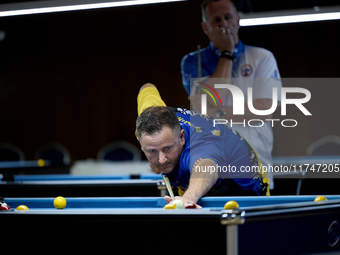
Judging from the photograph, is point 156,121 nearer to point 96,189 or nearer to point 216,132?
point 216,132

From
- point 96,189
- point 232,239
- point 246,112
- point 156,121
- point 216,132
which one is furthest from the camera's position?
point 246,112

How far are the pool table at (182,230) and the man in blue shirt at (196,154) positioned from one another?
0.39 m

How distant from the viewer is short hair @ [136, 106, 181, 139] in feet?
6.00

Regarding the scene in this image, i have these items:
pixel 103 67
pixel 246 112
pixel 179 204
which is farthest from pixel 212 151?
pixel 103 67

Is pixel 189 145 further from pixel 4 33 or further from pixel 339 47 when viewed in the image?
pixel 4 33

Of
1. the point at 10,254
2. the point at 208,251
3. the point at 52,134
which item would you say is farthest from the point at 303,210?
the point at 52,134

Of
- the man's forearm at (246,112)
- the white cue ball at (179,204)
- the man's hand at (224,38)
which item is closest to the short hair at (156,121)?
the white cue ball at (179,204)

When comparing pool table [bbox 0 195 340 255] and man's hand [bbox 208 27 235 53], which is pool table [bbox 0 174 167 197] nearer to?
pool table [bbox 0 195 340 255]

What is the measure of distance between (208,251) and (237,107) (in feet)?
6.86

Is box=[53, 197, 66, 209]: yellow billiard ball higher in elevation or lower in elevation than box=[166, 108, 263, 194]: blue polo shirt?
lower

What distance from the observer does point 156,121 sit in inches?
72.9

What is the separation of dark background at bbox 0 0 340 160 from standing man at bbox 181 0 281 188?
246 centimetres

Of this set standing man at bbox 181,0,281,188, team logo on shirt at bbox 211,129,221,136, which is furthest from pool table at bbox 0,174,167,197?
standing man at bbox 181,0,281,188

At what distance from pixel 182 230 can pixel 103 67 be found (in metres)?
5.40
